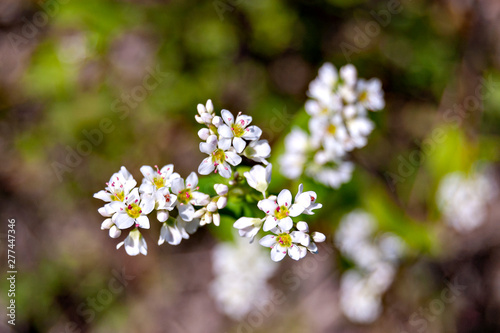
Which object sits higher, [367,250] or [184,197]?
[184,197]

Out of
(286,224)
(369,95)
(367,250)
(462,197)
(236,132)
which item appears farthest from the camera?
(462,197)

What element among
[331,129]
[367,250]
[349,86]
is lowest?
[367,250]

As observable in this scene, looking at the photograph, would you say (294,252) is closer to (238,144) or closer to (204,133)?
(238,144)

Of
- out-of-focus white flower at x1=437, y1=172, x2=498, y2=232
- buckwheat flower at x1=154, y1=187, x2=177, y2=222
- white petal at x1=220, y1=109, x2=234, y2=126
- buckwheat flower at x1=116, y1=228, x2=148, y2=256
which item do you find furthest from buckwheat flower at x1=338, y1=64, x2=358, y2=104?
out-of-focus white flower at x1=437, y1=172, x2=498, y2=232

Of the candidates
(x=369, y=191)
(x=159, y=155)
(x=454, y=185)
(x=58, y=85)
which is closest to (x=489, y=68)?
(x=454, y=185)

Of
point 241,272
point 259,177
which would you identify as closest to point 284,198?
point 259,177

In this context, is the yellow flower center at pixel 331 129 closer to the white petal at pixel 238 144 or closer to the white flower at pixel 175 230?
the white petal at pixel 238 144

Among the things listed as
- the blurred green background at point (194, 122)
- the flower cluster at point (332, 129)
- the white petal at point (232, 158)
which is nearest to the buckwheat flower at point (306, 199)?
the white petal at point (232, 158)
